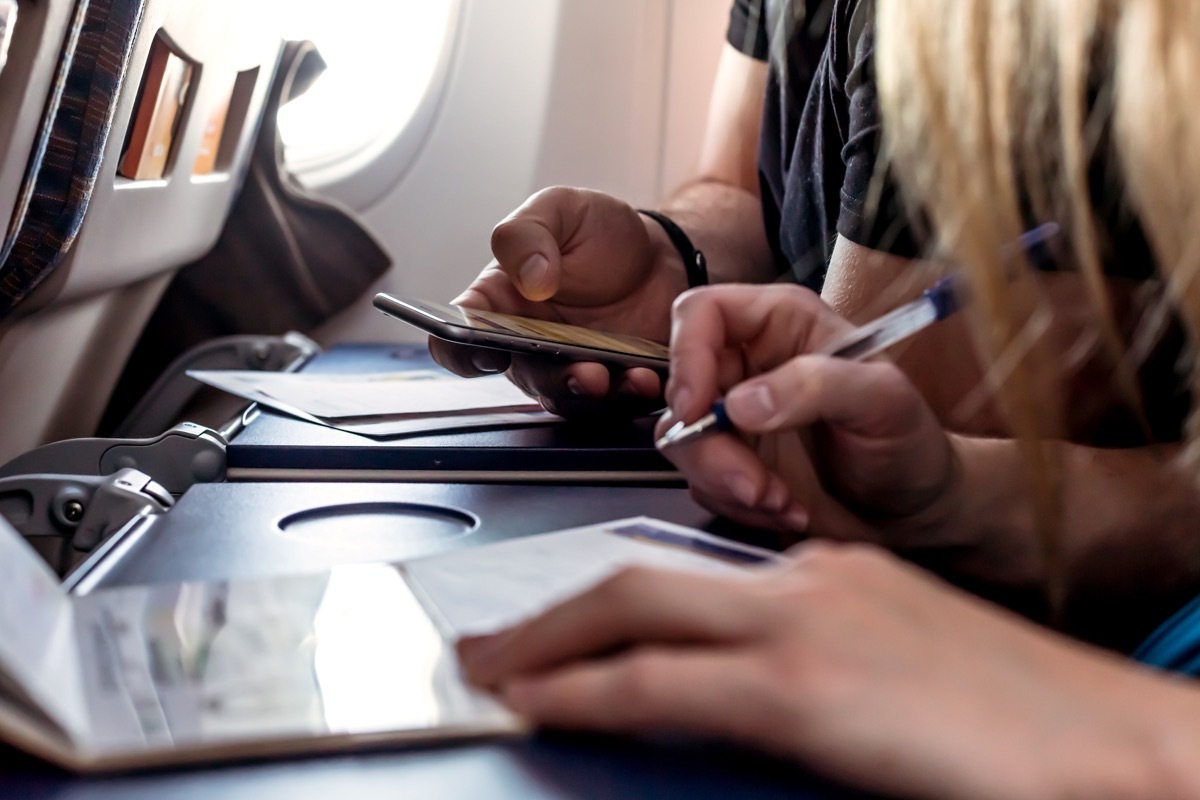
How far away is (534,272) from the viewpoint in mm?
1043

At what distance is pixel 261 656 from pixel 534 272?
2.08ft

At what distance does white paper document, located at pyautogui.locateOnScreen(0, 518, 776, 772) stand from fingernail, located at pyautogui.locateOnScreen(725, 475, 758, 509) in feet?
0.22

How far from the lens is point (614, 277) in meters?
1.21

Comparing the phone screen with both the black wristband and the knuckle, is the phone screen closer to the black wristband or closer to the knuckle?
the black wristband

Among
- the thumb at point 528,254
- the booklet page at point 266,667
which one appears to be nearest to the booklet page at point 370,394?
the thumb at point 528,254

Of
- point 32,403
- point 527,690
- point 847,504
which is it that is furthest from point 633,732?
point 32,403

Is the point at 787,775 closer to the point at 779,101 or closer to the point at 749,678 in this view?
the point at 749,678

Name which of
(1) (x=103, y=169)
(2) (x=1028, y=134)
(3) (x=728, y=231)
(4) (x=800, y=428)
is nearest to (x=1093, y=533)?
(4) (x=800, y=428)

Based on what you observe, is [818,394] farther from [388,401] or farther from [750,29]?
[750,29]

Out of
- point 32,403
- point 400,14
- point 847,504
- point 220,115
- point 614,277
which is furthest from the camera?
point 400,14

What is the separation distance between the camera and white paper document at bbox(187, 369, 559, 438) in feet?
3.05

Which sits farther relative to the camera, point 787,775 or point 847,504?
point 847,504

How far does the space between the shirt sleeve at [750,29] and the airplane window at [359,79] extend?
67 cm

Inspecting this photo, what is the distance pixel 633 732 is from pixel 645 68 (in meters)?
1.86
